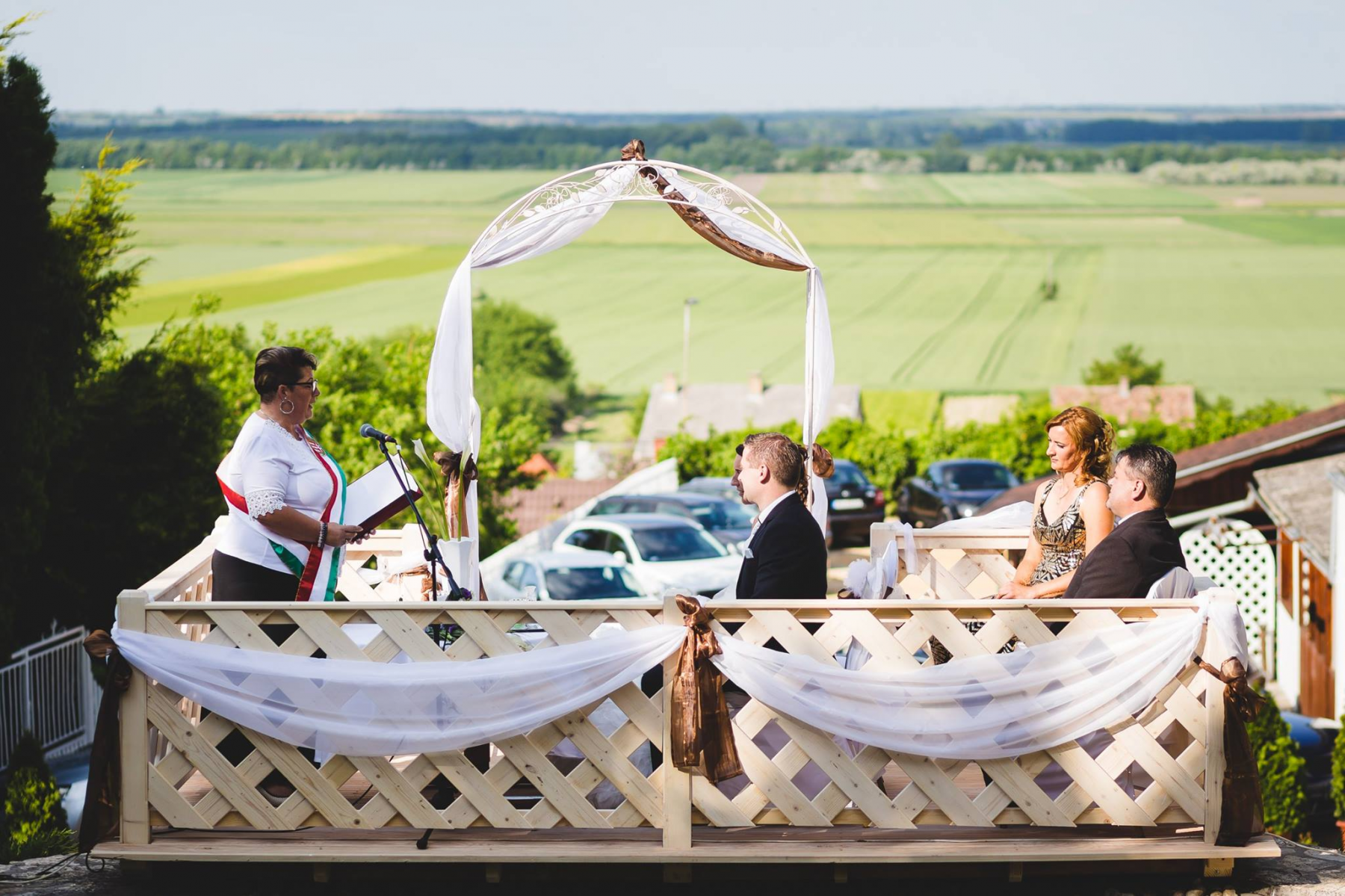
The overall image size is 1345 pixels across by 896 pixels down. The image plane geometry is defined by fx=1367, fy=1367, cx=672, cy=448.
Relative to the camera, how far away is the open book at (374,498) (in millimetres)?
5895

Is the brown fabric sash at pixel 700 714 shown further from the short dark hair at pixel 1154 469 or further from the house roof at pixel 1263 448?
the house roof at pixel 1263 448

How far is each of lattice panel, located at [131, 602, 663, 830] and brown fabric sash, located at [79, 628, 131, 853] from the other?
0.41ft

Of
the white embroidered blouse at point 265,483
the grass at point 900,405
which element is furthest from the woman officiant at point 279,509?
the grass at point 900,405

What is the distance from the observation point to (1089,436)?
6.25 m

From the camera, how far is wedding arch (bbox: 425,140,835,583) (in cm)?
678

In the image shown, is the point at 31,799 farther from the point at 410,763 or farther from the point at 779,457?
the point at 779,457

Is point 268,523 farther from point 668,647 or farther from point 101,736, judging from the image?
point 668,647

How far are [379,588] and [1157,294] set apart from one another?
113m

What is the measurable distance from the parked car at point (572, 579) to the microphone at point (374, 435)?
33.1 ft

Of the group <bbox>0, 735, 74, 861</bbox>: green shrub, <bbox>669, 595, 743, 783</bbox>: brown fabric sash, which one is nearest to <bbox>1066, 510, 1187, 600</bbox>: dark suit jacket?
<bbox>669, 595, 743, 783</bbox>: brown fabric sash

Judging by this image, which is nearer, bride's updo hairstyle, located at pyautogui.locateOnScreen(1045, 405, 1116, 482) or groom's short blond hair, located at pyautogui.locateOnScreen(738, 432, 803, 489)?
groom's short blond hair, located at pyautogui.locateOnScreen(738, 432, 803, 489)

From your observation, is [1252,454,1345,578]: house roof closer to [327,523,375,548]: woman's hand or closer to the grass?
[327,523,375,548]: woman's hand

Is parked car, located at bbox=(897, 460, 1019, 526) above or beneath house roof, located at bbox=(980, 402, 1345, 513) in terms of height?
beneath

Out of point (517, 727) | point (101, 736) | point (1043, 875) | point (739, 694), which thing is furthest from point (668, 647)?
point (101, 736)
